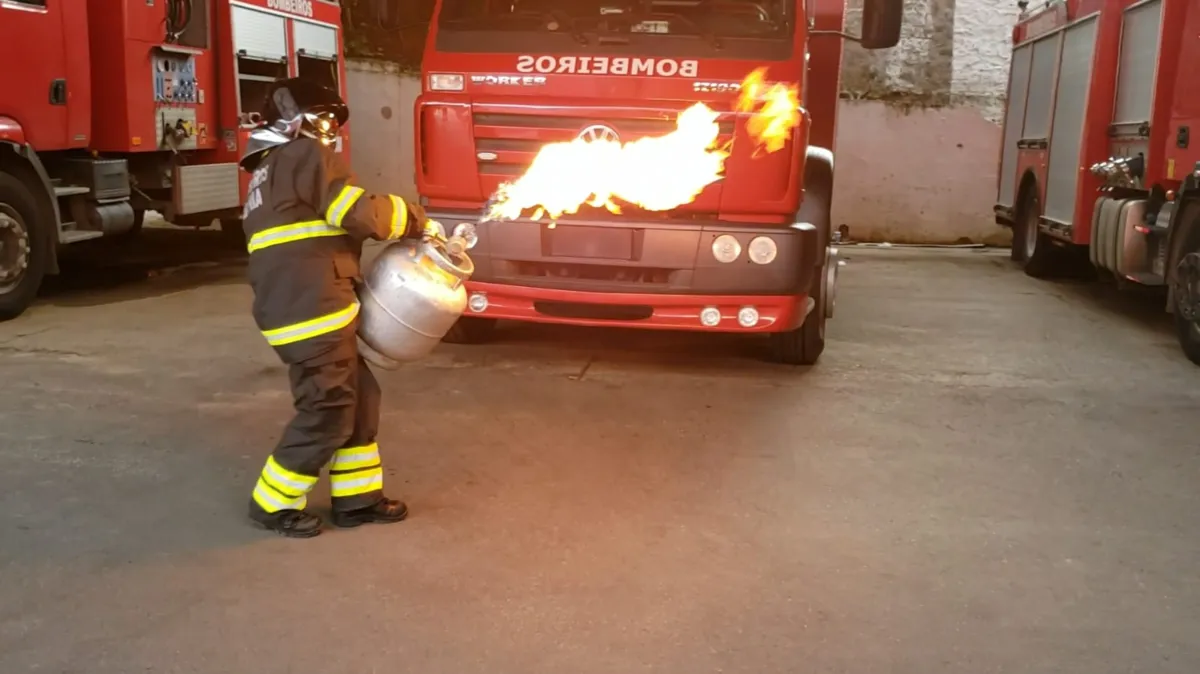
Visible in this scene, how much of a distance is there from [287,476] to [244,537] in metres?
0.28

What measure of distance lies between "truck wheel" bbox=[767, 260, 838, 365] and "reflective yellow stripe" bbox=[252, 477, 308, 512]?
3669 millimetres

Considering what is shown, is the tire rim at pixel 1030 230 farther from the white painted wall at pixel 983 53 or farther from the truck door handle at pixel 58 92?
the truck door handle at pixel 58 92

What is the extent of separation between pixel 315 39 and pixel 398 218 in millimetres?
8573

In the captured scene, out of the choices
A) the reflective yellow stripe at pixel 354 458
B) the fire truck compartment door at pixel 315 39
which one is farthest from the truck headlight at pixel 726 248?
the fire truck compartment door at pixel 315 39

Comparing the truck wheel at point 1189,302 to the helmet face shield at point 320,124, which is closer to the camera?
the helmet face shield at point 320,124

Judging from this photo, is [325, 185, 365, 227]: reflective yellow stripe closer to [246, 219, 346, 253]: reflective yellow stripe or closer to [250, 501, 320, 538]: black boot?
[246, 219, 346, 253]: reflective yellow stripe

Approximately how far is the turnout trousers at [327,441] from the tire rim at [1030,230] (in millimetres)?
9507

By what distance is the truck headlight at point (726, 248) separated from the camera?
6102 millimetres

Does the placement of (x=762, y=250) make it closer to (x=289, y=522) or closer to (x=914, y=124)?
(x=289, y=522)

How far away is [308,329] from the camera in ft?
12.8

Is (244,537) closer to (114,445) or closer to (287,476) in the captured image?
(287,476)

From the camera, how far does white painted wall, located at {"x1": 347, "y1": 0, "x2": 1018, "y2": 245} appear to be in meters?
14.5

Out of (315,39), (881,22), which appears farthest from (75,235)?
(881,22)

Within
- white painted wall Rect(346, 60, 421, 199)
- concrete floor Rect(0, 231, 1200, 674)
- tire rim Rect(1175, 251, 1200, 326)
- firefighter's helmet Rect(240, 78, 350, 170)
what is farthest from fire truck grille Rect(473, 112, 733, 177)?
white painted wall Rect(346, 60, 421, 199)
